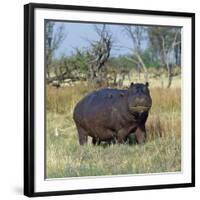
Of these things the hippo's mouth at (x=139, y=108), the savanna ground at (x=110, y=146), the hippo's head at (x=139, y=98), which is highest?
the hippo's head at (x=139, y=98)

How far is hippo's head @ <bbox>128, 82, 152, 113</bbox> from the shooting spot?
10.5ft

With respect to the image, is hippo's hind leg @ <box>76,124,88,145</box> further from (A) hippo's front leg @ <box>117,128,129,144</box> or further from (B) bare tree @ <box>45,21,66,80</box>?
(B) bare tree @ <box>45,21,66,80</box>

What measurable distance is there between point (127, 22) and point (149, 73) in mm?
237

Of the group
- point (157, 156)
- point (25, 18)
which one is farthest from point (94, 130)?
point (25, 18)

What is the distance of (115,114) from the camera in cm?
321

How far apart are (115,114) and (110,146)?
5.2 inches

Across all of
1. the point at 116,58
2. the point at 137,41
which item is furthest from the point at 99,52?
the point at 137,41

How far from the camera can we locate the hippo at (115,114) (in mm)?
3166

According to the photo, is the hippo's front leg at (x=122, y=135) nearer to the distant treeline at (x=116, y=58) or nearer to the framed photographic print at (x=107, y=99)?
the framed photographic print at (x=107, y=99)

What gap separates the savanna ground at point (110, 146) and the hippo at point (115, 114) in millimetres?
30

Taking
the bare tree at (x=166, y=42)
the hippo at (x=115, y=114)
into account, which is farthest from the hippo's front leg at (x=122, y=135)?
the bare tree at (x=166, y=42)

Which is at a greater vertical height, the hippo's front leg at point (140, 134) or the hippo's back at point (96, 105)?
the hippo's back at point (96, 105)

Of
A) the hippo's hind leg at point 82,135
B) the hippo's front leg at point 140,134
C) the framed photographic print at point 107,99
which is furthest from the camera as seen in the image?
the hippo's front leg at point 140,134

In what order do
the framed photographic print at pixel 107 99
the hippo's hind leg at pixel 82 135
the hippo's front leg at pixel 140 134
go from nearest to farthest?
the framed photographic print at pixel 107 99, the hippo's hind leg at pixel 82 135, the hippo's front leg at pixel 140 134
